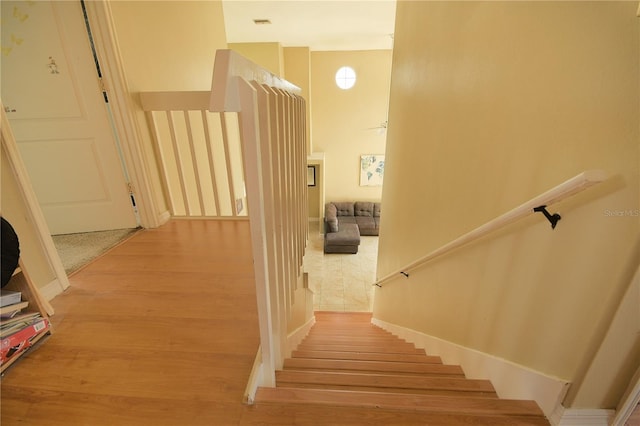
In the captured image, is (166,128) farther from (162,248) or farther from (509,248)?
(509,248)

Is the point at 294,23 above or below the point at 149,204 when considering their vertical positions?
above

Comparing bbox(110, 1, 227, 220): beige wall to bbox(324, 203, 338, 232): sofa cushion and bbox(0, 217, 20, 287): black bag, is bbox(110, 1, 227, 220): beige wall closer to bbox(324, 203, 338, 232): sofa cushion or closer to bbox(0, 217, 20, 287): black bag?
bbox(0, 217, 20, 287): black bag

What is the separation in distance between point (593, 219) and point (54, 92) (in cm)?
289

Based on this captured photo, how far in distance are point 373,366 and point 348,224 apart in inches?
207

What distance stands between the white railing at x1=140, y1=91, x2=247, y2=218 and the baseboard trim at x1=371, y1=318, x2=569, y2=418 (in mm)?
1955

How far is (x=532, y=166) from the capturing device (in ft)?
3.17

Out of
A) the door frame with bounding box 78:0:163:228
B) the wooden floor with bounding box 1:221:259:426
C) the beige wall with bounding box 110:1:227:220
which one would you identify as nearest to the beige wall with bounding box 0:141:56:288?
the wooden floor with bounding box 1:221:259:426

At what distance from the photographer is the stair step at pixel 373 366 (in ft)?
5.21

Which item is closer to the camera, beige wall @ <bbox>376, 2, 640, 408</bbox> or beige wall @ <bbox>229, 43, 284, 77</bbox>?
beige wall @ <bbox>376, 2, 640, 408</bbox>

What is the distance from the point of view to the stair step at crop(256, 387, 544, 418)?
3.36ft

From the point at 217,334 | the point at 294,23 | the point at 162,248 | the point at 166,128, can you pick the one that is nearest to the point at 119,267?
the point at 162,248

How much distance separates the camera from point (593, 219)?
782 millimetres

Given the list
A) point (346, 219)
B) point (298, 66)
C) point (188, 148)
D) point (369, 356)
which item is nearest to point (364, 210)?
point (346, 219)

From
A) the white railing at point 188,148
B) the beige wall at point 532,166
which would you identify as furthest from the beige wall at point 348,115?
the beige wall at point 532,166
